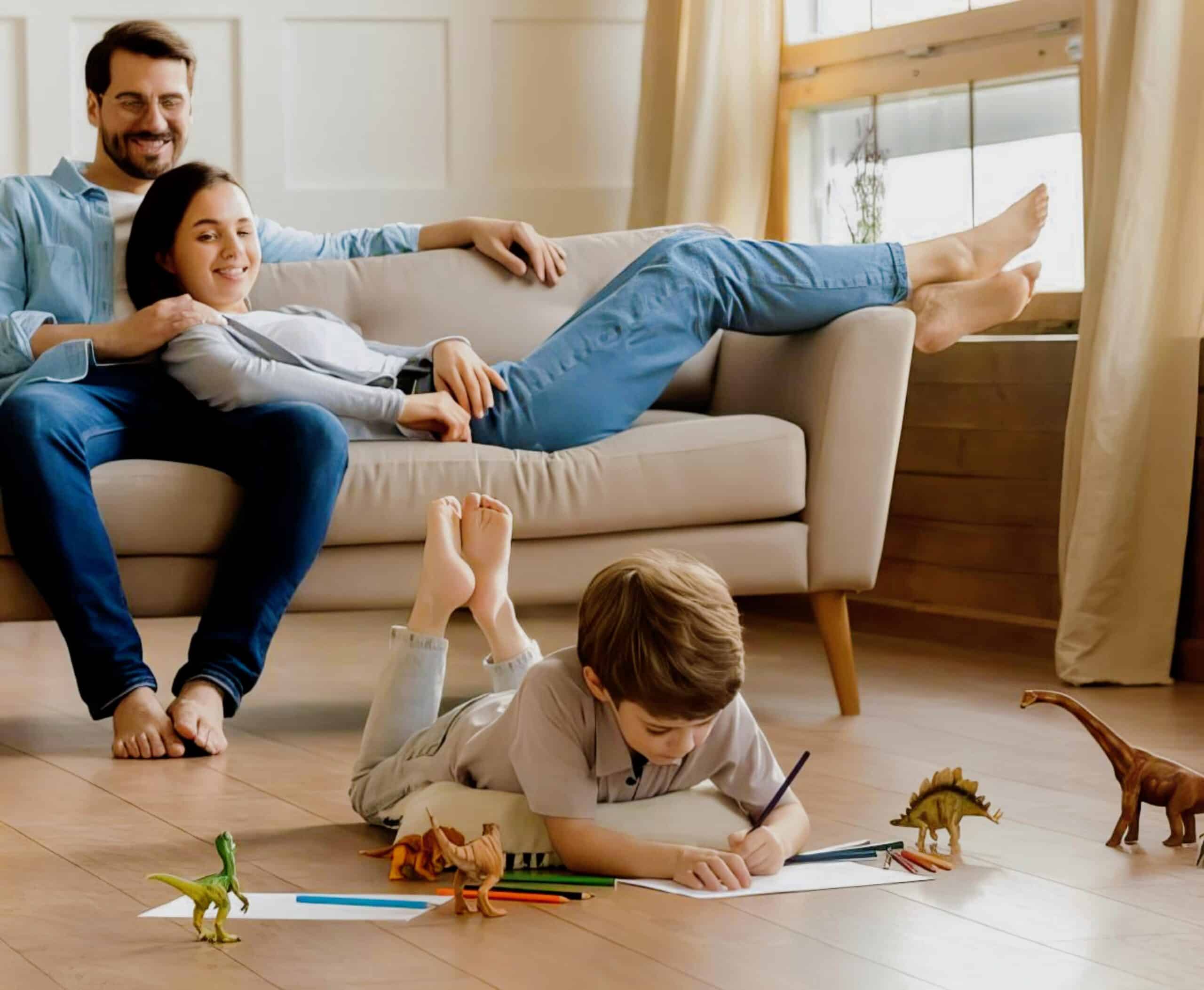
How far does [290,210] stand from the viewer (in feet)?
14.1

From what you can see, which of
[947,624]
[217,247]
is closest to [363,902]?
[217,247]

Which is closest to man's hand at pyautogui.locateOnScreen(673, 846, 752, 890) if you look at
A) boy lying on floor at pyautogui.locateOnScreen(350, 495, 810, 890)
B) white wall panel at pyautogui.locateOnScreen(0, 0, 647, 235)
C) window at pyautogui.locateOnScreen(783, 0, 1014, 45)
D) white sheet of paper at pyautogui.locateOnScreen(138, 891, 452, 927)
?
boy lying on floor at pyautogui.locateOnScreen(350, 495, 810, 890)

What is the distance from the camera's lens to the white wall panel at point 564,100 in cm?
440

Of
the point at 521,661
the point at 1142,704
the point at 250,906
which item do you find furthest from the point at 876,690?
the point at 250,906

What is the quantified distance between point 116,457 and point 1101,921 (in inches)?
63.8

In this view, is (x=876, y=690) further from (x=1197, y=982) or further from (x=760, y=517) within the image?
(x=1197, y=982)

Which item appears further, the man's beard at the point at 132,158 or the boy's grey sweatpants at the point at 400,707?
the man's beard at the point at 132,158

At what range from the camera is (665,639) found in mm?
1583

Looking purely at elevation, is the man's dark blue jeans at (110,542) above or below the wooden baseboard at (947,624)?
above

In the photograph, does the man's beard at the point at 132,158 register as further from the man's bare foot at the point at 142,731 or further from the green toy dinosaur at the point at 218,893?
the green toy dinosaur at the point at 218,893

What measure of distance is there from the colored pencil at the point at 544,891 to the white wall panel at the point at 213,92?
9.47 feet

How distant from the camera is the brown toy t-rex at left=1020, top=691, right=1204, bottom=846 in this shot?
1.88m

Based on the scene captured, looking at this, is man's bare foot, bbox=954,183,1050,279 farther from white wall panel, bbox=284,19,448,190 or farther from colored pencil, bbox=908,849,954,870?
white wall panel, bbox=284,19,448,190

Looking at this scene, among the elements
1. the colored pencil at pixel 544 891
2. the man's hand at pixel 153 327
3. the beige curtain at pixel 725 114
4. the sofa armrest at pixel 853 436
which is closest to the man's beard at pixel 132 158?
the man's hand at pixel 153 327
